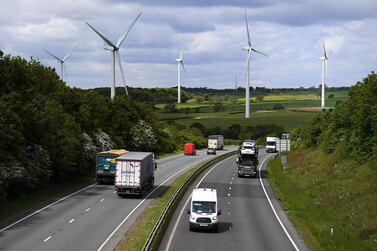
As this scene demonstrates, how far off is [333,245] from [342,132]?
4502cm

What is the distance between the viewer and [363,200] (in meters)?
46.1

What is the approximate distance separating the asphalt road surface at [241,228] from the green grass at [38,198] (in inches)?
448

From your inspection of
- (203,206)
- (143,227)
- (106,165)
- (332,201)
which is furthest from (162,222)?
A: (106,165)

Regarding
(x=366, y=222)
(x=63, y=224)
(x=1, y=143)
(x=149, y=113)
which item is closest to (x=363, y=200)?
(x=366, y=222)

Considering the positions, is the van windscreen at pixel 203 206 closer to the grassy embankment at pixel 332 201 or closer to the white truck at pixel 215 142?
the grassy embankment at pixel 332 201

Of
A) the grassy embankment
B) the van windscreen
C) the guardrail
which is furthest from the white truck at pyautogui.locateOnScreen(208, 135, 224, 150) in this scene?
the van windscreen

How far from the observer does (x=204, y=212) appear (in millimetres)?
39875

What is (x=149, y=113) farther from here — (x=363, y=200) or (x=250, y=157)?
(x=363, y=200)

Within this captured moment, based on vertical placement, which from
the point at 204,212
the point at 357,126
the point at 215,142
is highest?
the point at 357,126

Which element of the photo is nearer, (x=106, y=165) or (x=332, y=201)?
(x=332, y=201)

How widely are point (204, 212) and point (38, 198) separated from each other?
18.3m

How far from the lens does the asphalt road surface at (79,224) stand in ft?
110

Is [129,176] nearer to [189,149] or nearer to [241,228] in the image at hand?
[241,228]

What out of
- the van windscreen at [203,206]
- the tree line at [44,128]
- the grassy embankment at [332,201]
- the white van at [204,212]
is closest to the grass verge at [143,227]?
the white van at [204,212]
